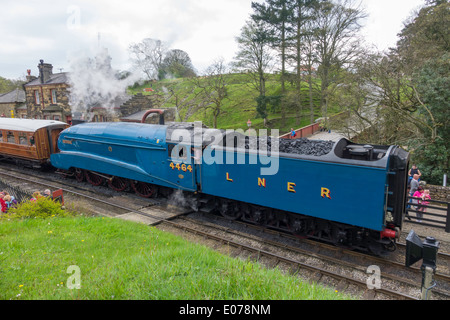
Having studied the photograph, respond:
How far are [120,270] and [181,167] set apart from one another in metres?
5.33

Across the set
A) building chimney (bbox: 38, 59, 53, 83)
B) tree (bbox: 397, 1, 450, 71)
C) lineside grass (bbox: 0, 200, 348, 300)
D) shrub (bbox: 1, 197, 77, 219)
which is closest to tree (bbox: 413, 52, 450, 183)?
tree (bbox: 397, 1, 450, 71)

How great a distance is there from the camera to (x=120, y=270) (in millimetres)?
4855

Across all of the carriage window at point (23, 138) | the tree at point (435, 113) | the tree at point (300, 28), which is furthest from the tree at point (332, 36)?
the carriage window at point (23, 138)

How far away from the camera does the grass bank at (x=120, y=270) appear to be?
409 centimetres

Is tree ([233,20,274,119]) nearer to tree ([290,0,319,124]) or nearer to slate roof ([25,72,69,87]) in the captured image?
tree ([290,0,319,124])

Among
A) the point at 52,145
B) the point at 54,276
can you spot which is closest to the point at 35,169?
the point at 52,145

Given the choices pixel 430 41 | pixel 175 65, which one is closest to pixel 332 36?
pixel 430 41

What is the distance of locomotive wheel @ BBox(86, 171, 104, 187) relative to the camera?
13.6m

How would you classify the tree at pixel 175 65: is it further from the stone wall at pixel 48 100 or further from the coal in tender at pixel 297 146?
the coal in tender at pixel 297 146

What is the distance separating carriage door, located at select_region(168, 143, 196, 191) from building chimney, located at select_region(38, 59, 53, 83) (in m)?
27.2

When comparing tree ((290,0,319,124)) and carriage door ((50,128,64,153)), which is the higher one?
tree ((290,0,319,124))

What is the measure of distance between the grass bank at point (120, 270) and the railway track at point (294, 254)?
1615 millimetres
